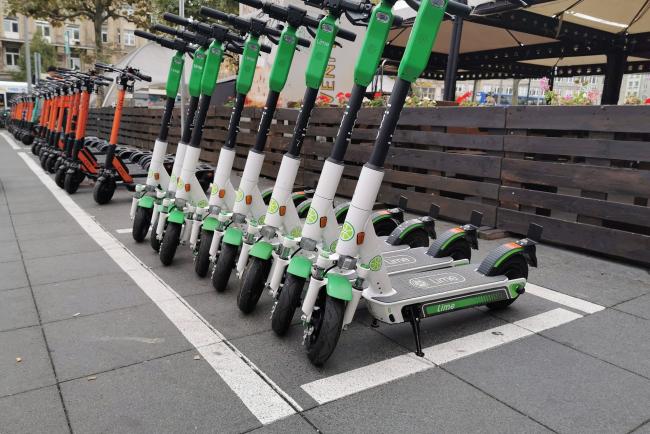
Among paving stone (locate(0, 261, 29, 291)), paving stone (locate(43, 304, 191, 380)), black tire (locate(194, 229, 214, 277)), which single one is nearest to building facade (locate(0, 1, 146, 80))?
paving stone (locate(0, 261, 29, 291))

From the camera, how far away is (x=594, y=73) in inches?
609

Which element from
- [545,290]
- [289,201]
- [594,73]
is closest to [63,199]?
[289,201]

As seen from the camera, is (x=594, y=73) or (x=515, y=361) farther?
(x=594, y=73)

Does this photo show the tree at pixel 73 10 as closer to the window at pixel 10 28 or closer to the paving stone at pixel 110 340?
the paving stone at pixel 110 340

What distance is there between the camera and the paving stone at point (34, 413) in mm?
2316

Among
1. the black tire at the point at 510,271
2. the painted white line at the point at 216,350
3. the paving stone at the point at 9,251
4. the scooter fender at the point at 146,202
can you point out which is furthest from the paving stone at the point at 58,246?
the black tire at the point at 510,271

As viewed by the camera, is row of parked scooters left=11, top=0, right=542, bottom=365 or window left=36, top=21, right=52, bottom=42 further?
window left=36, top=21, right=52, bottom=42

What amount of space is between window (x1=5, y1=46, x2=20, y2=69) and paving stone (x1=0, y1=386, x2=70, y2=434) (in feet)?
219

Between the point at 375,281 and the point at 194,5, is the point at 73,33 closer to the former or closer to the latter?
the point at 194,5

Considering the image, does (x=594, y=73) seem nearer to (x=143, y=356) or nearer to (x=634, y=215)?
(x=634, y=215)

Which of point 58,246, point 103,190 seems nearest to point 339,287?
point 58,246

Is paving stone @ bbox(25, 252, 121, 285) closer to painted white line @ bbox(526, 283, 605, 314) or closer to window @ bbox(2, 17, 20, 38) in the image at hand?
painted white line @ bbox(526, 283, 605, 314)

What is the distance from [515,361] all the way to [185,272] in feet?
9.19

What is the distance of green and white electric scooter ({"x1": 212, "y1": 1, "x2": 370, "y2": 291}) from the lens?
3.27 m
